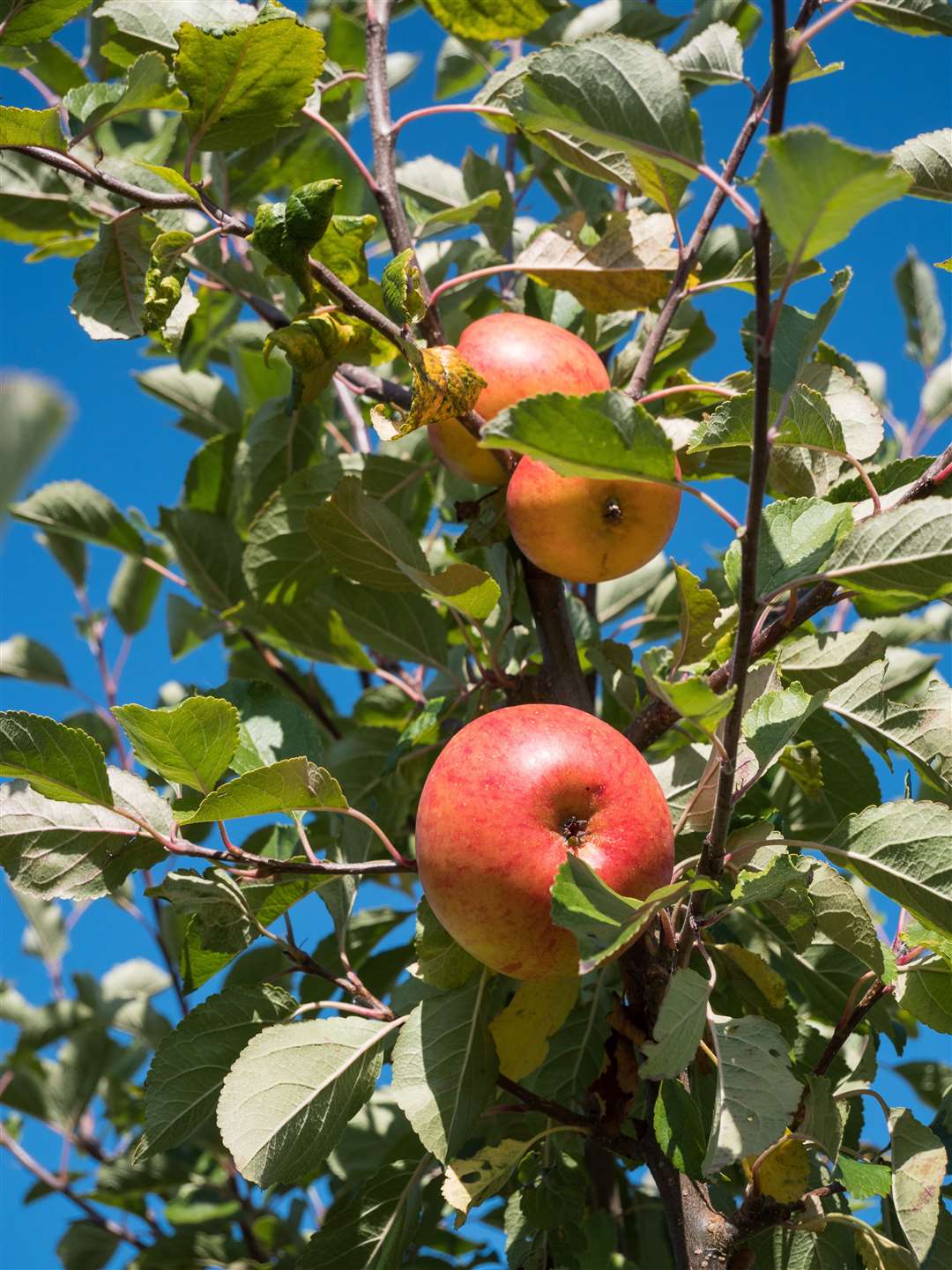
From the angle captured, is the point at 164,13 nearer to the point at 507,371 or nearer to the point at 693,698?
the point at 507,371

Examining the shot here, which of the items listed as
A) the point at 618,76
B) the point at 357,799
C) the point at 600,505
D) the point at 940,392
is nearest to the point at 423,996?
the point at 357,799

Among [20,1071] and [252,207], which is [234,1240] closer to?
[20,1071]

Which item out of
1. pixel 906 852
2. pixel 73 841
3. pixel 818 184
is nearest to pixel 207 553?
pixel 73 841

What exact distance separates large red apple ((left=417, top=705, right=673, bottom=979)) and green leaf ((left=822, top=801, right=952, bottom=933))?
18 cm

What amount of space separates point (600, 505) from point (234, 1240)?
1.79 meters

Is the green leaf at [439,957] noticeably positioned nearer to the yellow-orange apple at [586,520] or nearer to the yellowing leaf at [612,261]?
the yellow-orange apple at [586,520]

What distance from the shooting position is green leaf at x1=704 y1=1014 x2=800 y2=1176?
1036 millimetres

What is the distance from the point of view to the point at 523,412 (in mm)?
928

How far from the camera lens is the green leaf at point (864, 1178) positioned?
3.86ft

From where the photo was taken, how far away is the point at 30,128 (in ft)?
4.58

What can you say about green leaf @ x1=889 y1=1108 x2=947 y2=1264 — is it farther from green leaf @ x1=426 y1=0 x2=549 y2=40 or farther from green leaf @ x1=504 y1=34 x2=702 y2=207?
green leaf @ x1=426 y1=0 x2=549 y2=40

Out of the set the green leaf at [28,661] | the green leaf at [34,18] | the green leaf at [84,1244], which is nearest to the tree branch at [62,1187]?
the green leaf at [84,1244]

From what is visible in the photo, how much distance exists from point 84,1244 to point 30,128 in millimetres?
2232

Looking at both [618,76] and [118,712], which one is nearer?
[618,76]
